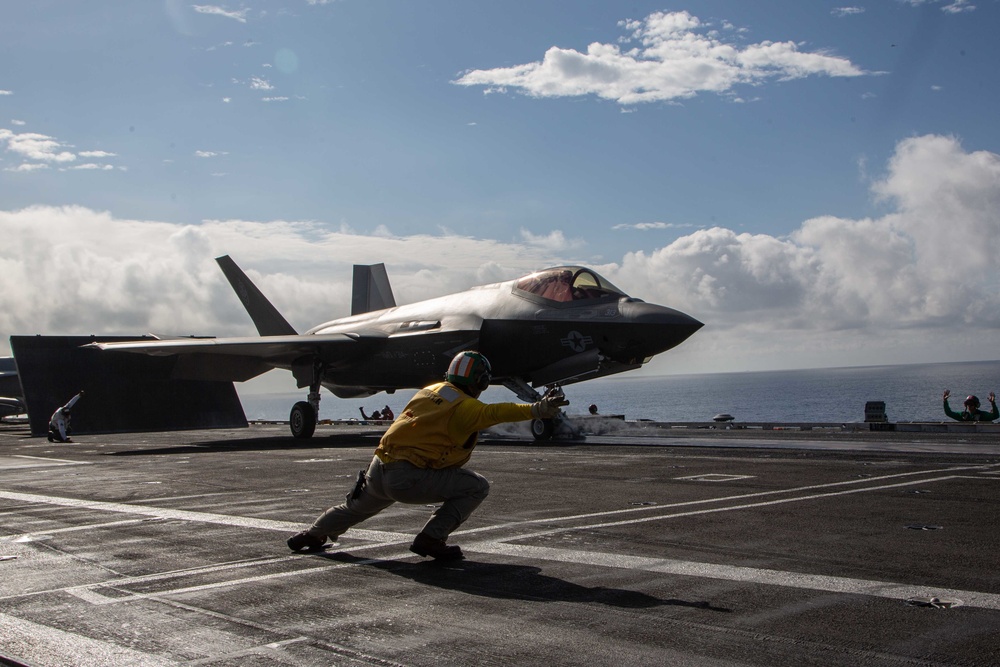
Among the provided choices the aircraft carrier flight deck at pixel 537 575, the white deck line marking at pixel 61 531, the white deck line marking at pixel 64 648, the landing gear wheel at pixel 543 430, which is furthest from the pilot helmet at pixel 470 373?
the landing gear wheel at pixel 543 430

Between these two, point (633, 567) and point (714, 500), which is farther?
point (714, 500)

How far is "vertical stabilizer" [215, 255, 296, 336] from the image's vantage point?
3528cm

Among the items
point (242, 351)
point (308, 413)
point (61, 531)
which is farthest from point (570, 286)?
point (61, 531)

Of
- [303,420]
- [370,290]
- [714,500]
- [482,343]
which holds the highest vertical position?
[370,290]

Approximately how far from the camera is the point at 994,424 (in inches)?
1073

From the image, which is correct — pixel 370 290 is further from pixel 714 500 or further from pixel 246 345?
pixel 714 500

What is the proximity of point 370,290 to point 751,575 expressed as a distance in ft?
101

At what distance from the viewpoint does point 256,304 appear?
3556cm

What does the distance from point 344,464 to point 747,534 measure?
10.8 metres

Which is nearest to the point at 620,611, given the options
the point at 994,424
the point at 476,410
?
the point at 476,410

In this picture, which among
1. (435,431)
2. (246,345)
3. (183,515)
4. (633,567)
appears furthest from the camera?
(246,345)

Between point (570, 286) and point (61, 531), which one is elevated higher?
point (570, 286)

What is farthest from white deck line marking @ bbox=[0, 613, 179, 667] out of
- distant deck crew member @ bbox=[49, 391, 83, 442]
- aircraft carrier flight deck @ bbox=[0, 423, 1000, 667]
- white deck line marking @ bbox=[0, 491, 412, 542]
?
distant deck crew member @ bbox=[49, 391, 83, 442]

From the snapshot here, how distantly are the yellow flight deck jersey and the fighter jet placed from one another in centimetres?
1237
